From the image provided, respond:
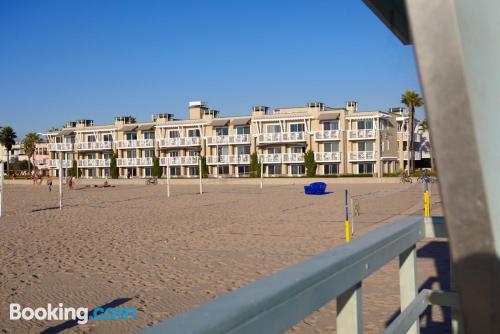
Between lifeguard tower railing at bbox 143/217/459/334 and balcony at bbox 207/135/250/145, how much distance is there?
72.2 metres

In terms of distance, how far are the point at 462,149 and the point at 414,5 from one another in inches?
12.9

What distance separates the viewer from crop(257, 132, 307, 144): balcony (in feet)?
230

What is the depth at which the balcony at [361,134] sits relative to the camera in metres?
66.2

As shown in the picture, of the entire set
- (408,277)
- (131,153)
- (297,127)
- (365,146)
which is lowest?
(408,277)

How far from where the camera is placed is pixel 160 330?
0.93 meters

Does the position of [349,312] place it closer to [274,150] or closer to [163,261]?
[163,261]

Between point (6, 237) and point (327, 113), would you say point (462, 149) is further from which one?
point (327, 113)

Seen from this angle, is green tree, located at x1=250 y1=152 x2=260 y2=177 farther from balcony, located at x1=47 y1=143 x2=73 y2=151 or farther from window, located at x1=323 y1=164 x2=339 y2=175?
balcony, located at x1=47 y1=143 x2=73 y2=151

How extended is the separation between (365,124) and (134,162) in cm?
3665

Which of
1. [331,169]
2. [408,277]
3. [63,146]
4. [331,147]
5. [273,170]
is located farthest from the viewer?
[63,146]

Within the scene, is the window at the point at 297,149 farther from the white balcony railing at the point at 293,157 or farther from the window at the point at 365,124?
the window at the point at 365,124

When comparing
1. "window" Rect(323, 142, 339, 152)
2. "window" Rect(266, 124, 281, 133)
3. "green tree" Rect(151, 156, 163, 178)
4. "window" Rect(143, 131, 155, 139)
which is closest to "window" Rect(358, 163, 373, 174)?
"window" Rect(323, 142, 339, 152)

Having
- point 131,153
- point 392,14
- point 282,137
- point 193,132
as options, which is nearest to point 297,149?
point 282,137

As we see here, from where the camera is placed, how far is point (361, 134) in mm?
66938
